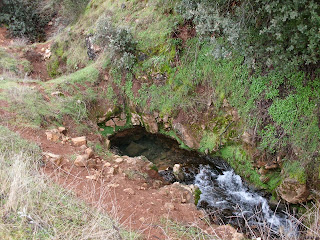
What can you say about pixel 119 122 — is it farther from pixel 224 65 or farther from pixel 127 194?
pixel 127 194

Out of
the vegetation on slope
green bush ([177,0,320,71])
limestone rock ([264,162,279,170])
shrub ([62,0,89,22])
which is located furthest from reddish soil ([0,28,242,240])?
shrub ([62,0,89,22])

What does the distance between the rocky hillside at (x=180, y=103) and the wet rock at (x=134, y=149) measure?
2.07ft

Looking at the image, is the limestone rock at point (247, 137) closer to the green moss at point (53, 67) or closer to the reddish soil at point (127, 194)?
the reddish soil at point (127, 194)

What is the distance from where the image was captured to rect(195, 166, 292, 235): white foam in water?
5051 millimetres

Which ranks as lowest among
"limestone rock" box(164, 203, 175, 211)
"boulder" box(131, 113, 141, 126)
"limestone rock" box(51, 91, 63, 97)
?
"boulder" box(131, 113, 141, 126)

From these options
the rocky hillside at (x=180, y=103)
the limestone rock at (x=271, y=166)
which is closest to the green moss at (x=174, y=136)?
the rocky hillside at (x=180, y=103)

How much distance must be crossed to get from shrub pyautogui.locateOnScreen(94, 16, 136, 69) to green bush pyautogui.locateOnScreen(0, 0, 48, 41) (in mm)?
8300

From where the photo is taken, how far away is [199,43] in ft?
21.5

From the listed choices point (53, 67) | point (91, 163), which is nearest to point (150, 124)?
point (91, 163)

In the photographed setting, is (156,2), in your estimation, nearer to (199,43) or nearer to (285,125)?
(199,43)

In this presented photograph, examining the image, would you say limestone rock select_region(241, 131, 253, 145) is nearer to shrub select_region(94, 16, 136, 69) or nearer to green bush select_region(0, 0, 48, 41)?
shrub select_region(94, 16, 136, 69)

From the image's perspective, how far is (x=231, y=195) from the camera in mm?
5531

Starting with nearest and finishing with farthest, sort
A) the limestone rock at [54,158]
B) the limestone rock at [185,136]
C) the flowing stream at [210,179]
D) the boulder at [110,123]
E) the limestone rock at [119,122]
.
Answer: the limestone rock at [54,158], the flowing stream at [210,179], the limestone rock at [185,136], the boulder at [110,123], the limestone rock at [119,122]

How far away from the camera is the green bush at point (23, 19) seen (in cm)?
1337
